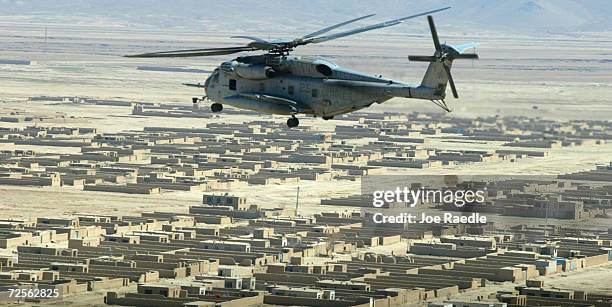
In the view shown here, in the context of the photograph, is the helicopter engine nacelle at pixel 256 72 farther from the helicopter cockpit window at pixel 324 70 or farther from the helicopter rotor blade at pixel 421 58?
the helicopter rotor blade at pixel 421 58

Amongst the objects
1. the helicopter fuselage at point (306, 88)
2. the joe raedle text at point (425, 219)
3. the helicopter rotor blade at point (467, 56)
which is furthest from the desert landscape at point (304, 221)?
Answer: the helicopter rotor blade at point (467, 56)

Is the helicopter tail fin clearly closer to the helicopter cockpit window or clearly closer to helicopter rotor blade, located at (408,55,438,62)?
helicopter rotor blade, located at (408,55,438,62)

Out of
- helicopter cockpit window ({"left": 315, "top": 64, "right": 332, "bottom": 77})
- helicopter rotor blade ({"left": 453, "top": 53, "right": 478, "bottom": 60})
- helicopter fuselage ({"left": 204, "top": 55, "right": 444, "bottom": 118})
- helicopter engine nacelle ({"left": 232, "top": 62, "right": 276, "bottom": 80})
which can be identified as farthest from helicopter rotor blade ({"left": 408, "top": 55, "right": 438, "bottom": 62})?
helicopter engine nacelle ({"left": 232, "top": 62, "right": 276, "bottom": 80})

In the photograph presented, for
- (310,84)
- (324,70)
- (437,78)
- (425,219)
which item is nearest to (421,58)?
(437,78)

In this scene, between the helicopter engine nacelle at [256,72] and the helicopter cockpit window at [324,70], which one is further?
the helicopter engine nacelle at [256,72]

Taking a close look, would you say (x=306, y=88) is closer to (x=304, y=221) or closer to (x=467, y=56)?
(x=467, y=56)

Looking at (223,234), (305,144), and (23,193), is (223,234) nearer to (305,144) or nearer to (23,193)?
(23,193)

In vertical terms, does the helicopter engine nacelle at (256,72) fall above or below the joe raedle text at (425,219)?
above
